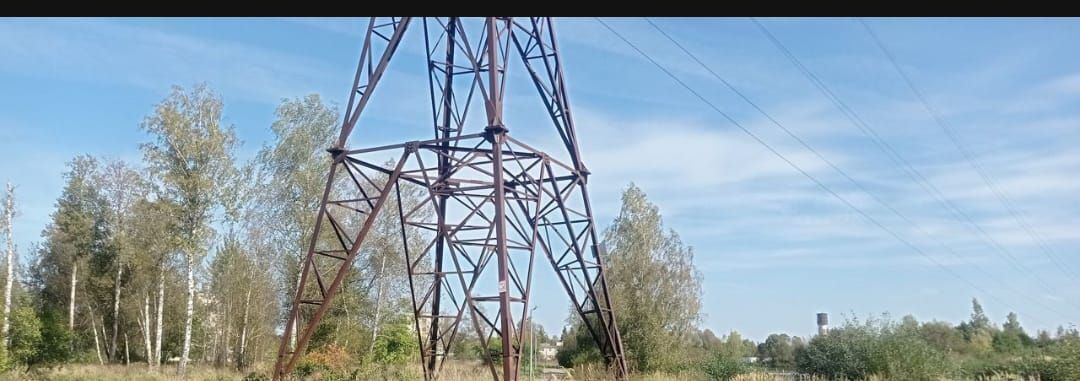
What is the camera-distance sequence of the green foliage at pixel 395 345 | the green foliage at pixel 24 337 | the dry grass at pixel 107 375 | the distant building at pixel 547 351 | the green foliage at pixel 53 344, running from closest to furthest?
the dry grass at pixel 107 375, the green foliage at pixel 24 337, the green foliage at pixel 53 344, the green foliage at pixel 395 345, the distant building at pixel 547 351

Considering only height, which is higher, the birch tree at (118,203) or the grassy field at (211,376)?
the birch tree at (118,203)

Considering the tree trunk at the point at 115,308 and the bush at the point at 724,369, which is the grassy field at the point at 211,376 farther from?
the tree trunk at the point at 115,308

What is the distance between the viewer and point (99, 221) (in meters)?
30.3

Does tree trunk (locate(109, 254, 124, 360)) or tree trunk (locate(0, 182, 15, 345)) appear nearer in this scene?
tree trunk (locate(0, 182, 15, 345))

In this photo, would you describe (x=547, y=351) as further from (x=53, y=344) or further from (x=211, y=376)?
(x=53, y=344)

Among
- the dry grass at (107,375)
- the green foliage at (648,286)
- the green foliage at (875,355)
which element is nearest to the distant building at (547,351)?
the green foliage at (648,286)

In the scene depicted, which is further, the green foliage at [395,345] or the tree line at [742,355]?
the green foliage at [395,345]

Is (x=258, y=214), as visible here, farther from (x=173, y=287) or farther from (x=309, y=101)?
(x=173, y=287)

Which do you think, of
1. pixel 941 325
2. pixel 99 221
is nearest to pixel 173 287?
pixel 99 221

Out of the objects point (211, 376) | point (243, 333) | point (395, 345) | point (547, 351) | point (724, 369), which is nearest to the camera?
point (724, 369)

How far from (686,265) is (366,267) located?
42.3 ft

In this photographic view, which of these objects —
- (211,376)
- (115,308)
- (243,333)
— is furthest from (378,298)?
→ (115,308)

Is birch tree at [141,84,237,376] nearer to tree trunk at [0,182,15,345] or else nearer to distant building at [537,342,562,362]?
tree trunk at [0,182,15,345]

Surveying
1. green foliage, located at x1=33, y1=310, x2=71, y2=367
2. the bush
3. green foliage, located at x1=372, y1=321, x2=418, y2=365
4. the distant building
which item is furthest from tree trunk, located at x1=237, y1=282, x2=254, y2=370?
the distant building
